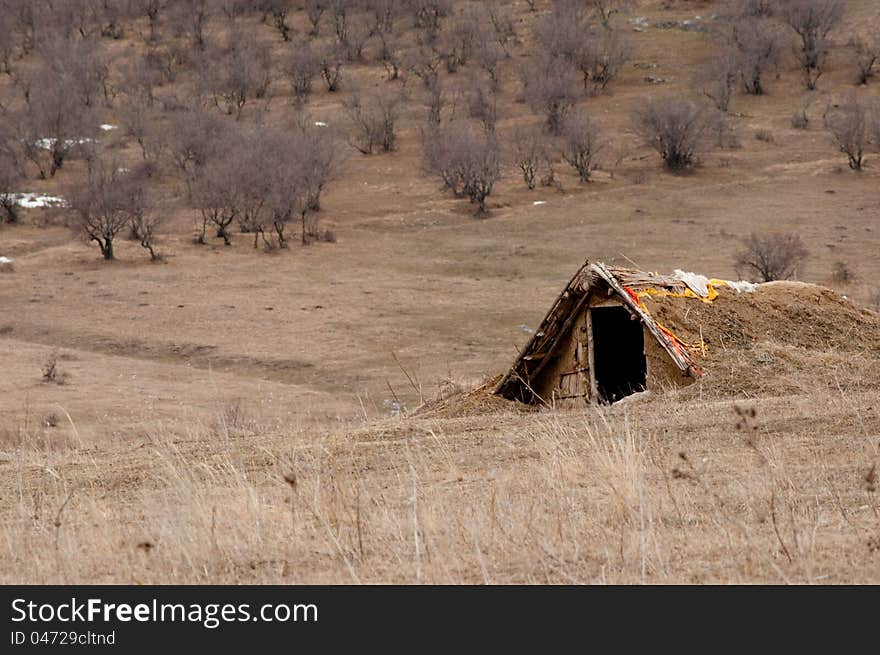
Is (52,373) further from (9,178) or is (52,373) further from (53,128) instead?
(53,128)

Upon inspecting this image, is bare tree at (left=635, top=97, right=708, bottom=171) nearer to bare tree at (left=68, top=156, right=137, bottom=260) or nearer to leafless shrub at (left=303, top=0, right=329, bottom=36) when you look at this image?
bare tree at (left=68, top=156, right=137, bottom=260)

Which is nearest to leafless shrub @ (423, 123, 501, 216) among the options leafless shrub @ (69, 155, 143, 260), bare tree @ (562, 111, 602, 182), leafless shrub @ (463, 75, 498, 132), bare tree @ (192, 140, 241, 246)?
bare tree @ (562, 111, 602, 182)

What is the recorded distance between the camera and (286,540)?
547 cm

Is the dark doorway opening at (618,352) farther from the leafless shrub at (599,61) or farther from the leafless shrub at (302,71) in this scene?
the leafless shrub at (302,71)

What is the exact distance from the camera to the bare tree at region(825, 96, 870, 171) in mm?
47500

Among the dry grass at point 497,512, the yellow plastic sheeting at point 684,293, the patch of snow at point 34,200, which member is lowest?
the patch of snow at point 34,200

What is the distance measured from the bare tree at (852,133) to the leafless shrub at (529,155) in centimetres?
1167

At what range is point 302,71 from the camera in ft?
232

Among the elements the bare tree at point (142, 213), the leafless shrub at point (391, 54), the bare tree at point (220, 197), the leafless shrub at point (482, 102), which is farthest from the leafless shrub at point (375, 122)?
the bare tree at point (142, 213)

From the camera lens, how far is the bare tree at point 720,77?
59.2 meters

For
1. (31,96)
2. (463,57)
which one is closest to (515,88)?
(463,57)

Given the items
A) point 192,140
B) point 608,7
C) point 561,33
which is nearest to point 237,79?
point 192,140

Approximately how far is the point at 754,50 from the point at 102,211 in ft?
119

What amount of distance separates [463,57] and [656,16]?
12.5 metres
